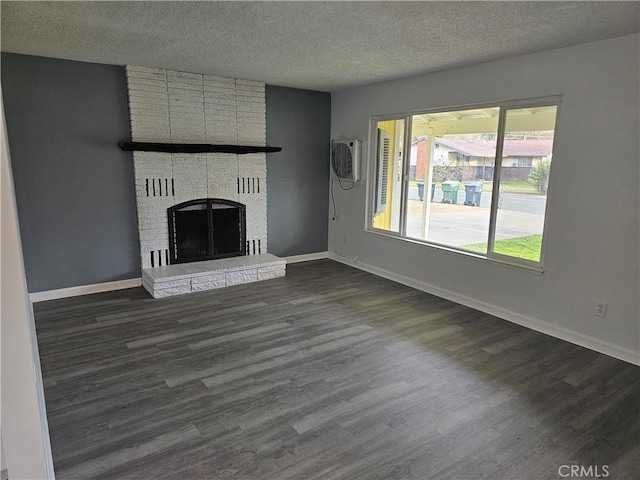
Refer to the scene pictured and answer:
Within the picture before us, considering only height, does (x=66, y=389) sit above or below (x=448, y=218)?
below

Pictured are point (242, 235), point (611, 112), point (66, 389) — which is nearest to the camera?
point (66, 389)

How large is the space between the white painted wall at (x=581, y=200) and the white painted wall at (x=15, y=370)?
3821 millimetres

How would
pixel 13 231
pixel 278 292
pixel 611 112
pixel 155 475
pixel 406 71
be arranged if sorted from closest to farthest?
pixel 13 231 < pixel 155 475 < pixel 611 112 < pixel 406 71 < pixel 278 292

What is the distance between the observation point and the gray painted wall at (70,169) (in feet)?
13.5

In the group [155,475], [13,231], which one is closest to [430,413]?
[155,475]

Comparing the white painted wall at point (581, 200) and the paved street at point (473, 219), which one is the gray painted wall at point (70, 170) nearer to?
the paved street at point (473, 219)

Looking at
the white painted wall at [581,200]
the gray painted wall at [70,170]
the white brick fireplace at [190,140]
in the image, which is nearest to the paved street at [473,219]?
the white painted wall at [581,200]

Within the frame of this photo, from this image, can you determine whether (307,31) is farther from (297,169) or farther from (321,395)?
(297,169)

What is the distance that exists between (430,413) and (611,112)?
267 cm

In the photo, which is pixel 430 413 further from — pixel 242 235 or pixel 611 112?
pixel 242 235

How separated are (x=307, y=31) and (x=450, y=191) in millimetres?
2498

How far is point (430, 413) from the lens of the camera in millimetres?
2572

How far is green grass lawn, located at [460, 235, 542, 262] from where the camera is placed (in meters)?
3.88

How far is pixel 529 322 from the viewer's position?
3904mm
